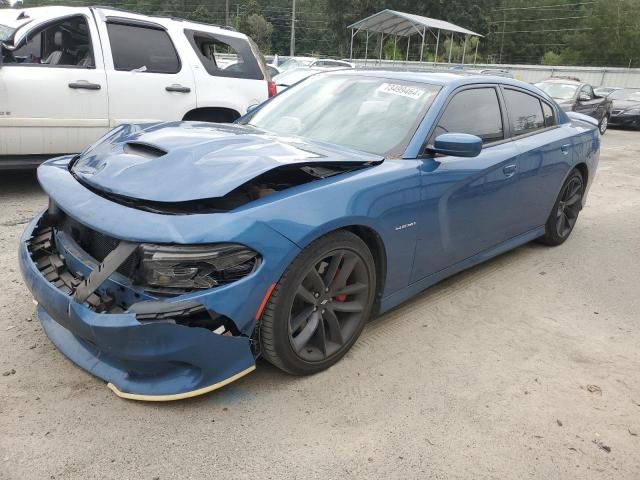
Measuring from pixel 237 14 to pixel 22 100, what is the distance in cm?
8038

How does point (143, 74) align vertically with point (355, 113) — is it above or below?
above

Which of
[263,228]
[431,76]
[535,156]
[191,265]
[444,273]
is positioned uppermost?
[431,76]

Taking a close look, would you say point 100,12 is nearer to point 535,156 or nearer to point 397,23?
point 535,156

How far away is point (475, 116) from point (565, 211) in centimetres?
198

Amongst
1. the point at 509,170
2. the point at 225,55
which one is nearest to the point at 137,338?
the point at 509,170

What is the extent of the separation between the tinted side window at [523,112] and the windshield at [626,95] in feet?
61.9

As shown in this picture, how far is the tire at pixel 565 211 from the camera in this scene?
498 centimetres

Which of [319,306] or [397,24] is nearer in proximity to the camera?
[319,306]

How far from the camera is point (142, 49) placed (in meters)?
6.07

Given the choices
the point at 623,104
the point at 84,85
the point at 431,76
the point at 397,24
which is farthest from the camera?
the point at 397,24

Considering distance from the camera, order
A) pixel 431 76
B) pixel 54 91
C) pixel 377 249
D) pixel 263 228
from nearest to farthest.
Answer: pixel 263 228, pixel 377 249, pixel 431 76, pixel 54 91

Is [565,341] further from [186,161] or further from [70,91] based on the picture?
[70,91]

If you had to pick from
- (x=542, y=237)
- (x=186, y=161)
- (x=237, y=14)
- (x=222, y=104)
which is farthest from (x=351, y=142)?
(x=237, y=14)

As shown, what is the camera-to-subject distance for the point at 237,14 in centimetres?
7875
